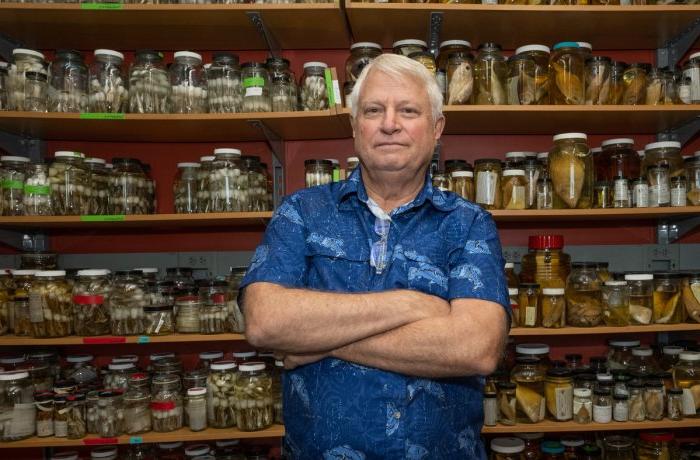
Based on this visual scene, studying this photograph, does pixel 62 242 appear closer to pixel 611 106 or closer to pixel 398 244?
pixel 398 244

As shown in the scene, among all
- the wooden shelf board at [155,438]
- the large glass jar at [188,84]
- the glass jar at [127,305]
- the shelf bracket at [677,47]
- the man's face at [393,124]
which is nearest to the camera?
the man's face at [393,124]

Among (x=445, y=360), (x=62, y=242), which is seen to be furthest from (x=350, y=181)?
(x=62, y=242)

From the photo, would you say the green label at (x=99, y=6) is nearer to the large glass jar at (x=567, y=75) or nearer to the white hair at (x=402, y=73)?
the white hair at (x=402, y=73)

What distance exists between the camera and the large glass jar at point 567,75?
2.26m

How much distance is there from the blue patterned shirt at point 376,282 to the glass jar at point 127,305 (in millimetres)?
1189

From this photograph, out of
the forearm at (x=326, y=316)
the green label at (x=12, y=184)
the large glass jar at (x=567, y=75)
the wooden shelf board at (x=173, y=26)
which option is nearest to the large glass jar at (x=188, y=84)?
the wooden shelf board at (x=173, y=26)

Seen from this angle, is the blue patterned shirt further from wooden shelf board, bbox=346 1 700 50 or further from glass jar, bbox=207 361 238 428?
wooden shelf board, bbox=346 1 700 50

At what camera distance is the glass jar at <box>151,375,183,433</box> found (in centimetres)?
213

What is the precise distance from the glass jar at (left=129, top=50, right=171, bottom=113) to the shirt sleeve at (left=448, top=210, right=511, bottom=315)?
163cm

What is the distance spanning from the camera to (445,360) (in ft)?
3.69

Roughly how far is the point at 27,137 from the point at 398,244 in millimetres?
2318

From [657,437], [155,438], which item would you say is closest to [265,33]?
[155,438]

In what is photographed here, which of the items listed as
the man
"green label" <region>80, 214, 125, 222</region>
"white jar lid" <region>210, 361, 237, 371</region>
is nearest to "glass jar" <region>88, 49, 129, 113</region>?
"green label" <region>80, 214, 125, 222</region>

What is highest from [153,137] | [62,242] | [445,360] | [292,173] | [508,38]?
[508,38]
